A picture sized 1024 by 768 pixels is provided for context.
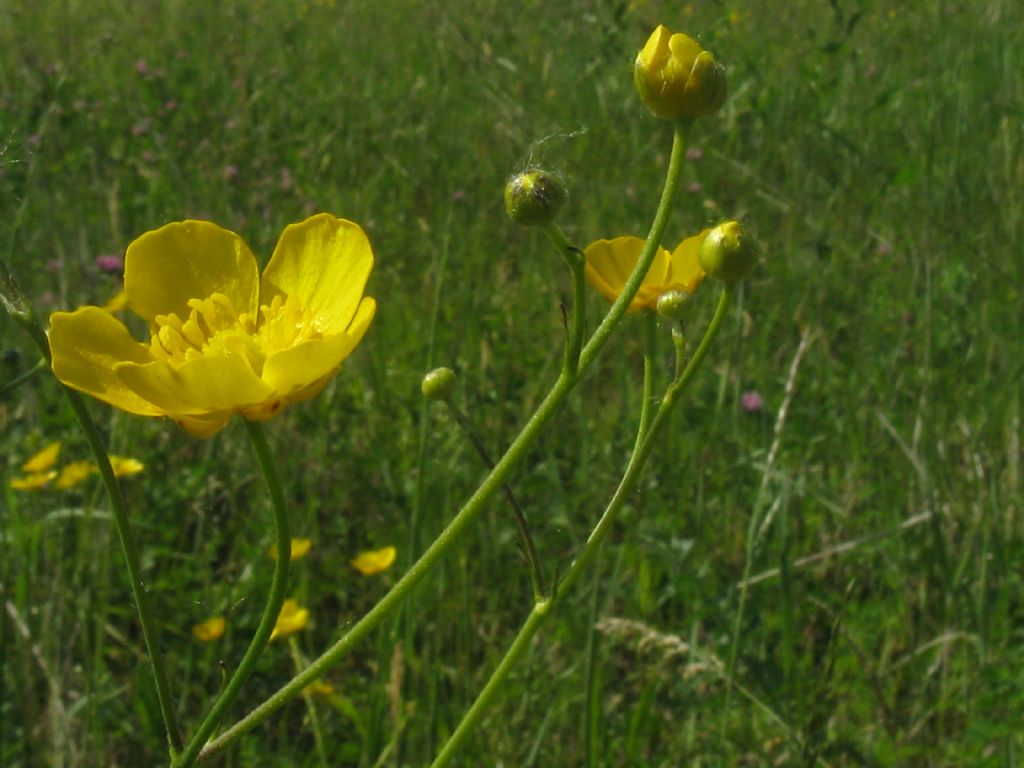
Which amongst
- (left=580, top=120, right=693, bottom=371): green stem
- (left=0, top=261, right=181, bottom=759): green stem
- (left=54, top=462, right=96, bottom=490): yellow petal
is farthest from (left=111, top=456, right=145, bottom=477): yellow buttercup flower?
(left=580, top=120, right=693, bottom=371): green stem

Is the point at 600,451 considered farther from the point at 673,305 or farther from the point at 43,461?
the point at 673,305

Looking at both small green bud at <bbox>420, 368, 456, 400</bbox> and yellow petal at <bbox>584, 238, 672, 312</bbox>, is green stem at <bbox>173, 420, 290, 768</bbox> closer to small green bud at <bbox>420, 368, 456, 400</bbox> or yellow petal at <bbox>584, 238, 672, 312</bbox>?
small green bud at <bbox>420, 368, 456, 400</bbox>

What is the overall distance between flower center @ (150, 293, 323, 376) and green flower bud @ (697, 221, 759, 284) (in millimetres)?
306

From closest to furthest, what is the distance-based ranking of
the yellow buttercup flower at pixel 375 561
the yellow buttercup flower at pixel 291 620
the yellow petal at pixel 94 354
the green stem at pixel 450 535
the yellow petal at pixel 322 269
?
1. the green stem at pixel 450 535
2. the yellow petal at pixel 94 354
3. the yellow petal at pixel 322 269
4. the yellow buttercup flower at pixel 291 620
5. the yellow buttercup flower at pixel 375 561

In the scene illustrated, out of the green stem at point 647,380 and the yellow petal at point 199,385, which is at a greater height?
the yellow petal at point 199,385

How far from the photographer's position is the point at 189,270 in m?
0.94

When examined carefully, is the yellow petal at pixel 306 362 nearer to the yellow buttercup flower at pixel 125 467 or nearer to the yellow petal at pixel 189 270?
the yellow petal at pixel 189 270

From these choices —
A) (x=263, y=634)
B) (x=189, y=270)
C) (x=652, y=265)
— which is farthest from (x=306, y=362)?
(x=652, y=265)

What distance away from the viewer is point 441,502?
1.89m

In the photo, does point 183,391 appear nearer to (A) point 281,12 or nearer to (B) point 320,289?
(B) point 320,289

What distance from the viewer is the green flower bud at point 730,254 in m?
0.84

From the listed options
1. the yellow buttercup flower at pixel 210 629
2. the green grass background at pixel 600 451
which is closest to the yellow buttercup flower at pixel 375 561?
the green grass background at pixel 600 451

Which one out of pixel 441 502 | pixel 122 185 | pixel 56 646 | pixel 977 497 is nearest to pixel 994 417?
pixel 977 497

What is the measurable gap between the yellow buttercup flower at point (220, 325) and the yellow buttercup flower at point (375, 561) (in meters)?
0.93
